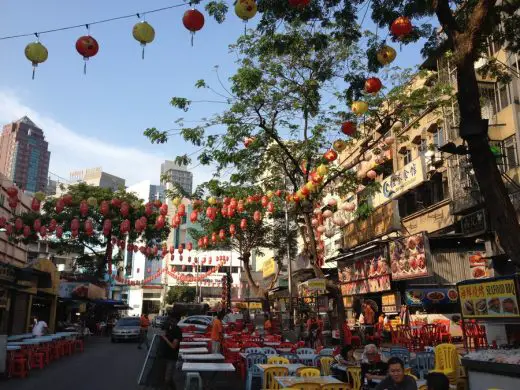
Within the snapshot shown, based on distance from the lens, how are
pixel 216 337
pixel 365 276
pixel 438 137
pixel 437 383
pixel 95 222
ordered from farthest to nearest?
1. pixel 95 222
2. pixel 365 276
3. pixel 438 137
4. pixel 216 337
5. pixel 437 383

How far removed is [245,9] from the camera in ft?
26.7

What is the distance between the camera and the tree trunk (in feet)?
22.4

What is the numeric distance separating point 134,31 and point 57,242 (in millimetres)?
30669

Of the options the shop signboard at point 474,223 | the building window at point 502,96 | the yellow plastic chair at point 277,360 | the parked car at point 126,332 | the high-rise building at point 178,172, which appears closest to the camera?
the yellow plastic chair at point 277,360

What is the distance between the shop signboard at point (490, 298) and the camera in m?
7.38

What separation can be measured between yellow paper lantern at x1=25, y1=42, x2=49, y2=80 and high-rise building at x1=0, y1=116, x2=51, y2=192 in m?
105

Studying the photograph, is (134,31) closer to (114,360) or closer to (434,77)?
(114,360)

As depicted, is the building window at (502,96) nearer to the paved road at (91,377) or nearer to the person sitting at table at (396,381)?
the paved road at (91,377)

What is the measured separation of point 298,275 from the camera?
124 feet

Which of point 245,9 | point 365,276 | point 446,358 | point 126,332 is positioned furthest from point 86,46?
point 126,332

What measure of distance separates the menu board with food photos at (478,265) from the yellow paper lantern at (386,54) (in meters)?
10.9

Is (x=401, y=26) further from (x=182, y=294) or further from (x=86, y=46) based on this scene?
(x=182, y=294)

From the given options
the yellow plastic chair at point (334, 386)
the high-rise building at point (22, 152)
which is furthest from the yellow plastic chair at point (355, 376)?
the high-rise building at point (22, 152)

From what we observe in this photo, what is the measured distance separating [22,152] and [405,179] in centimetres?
10742
